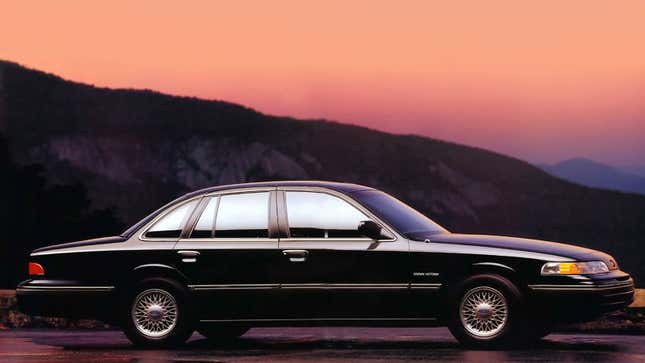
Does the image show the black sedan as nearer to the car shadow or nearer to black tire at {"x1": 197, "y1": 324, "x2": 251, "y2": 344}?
the car shadow

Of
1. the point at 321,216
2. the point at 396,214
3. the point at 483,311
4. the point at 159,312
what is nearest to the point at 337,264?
the point at 321,216

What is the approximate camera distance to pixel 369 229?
11617 millimetres

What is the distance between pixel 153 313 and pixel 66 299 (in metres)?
1.00

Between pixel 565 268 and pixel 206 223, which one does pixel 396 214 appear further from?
pixel 206 223

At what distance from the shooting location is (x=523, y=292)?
11.4m

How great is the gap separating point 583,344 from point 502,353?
5.28 ft

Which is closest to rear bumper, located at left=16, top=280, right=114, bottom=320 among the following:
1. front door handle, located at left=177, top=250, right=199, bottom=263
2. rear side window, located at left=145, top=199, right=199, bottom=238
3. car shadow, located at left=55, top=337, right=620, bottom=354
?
car shadow, located at left=55, top=337, right=620, bottom=354

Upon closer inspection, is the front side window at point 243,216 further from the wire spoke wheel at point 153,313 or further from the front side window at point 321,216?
the wire spoke wheel at point 153,313

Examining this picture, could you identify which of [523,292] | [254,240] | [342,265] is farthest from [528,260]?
[254,240]

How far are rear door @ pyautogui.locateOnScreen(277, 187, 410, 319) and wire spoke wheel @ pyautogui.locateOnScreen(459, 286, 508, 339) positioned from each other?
0.59 m

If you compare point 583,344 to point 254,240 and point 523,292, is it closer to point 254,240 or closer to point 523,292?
point 523,292

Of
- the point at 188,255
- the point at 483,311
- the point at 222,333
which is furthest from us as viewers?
the point at 222,333

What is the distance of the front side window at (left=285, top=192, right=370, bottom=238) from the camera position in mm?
11938

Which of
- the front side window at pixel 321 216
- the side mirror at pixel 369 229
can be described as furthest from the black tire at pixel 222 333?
the side mirror at pixel 369 229
